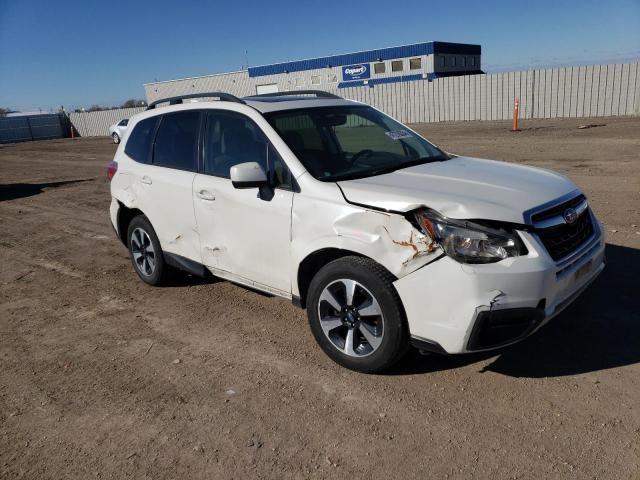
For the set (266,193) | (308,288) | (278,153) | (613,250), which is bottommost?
(613,250)

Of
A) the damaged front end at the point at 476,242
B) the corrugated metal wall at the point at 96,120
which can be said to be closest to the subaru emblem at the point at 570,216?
the damaged front end at the point at 476,242

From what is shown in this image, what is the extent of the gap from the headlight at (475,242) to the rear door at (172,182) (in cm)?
241

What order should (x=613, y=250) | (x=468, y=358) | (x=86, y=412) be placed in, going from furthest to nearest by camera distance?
(x=613, y=250) → (x=468, y=358) → (x=86, y=412)

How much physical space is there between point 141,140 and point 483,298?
393cm

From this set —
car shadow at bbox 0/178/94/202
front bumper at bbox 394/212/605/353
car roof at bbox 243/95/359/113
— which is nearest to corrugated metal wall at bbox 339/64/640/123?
car shadow at bbox 0/178/94/202

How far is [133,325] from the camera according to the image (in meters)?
4.80

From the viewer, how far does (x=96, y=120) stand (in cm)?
4850

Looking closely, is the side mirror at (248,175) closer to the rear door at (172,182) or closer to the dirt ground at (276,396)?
the rear door at (172,182)

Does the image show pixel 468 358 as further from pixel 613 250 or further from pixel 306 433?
pixel 613 250

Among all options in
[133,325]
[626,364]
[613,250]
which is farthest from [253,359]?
[613,250]

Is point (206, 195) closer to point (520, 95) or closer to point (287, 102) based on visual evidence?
point (287, 102)

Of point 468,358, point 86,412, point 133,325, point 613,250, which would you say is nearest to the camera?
point 86,412

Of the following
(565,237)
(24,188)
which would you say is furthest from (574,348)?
(24,188)

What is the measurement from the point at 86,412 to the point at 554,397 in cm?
289
